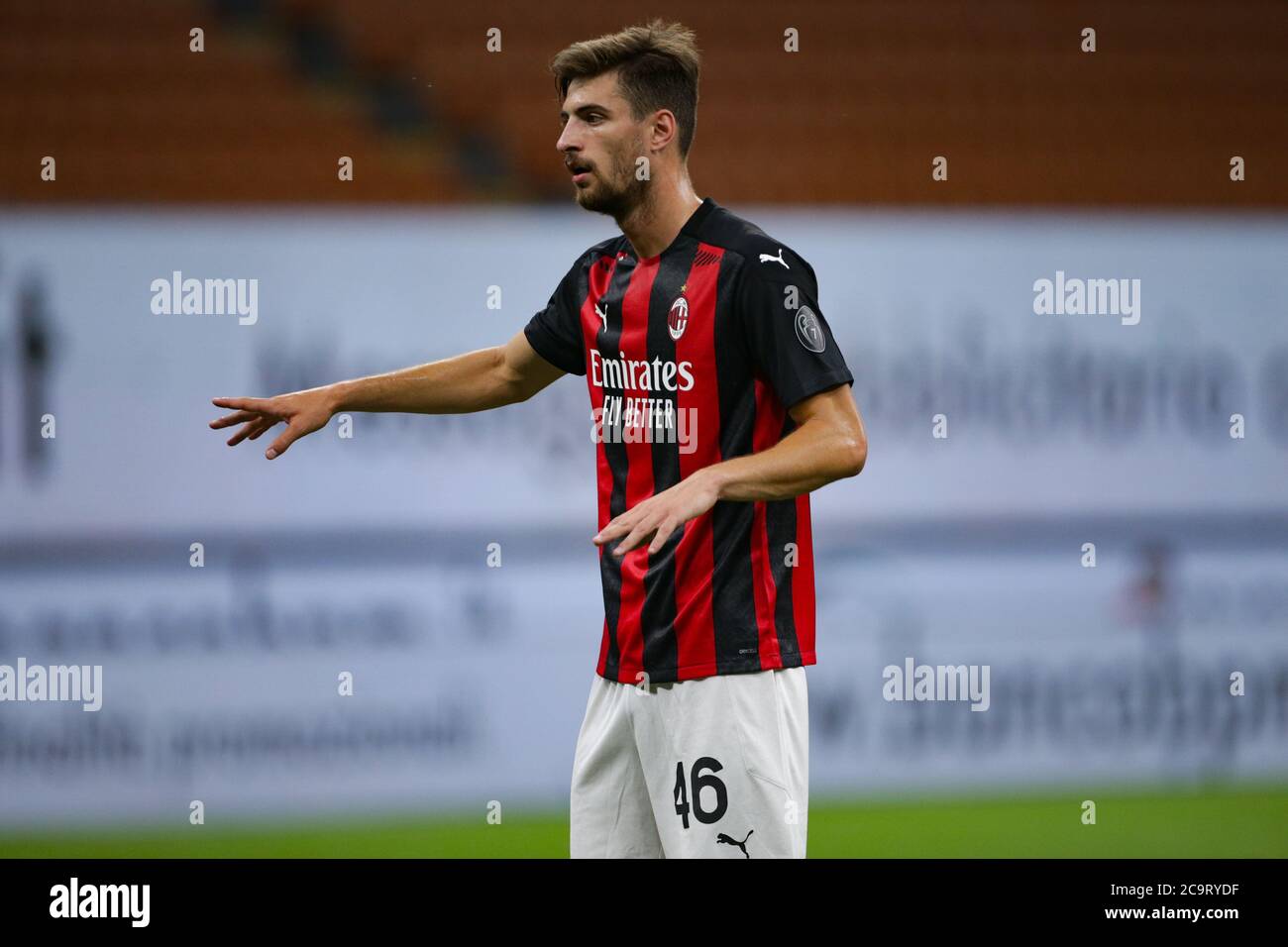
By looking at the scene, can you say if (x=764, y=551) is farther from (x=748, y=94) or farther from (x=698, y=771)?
(x=748, y=94)

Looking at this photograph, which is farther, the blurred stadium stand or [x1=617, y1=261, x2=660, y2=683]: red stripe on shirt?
the blurred stadium stand

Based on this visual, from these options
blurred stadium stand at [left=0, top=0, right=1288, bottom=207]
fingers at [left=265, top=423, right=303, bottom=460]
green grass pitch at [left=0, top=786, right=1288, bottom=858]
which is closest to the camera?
fingers at [left=265, top=423, right=303, bottom=460]

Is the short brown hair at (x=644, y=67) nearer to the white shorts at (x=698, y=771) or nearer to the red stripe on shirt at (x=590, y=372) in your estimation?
the red stripe on shirt at (x=590, y=372)

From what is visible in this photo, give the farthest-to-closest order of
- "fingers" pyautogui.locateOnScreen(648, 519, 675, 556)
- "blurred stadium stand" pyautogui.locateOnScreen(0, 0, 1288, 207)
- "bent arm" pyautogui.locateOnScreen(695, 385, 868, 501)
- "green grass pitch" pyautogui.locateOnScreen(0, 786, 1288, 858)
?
"blurred stadium stand" pyautogui.locateOnScreen(0, 0, 1288, 207)
"green grass pitch" pyautogui.locateOnScreen(0, 786, 1288, 858)
"bent arm" pyautogui.locateOnScreen(695, 385, 868, 501)
"fingers" pyautogui.locateOnScreen(648, 519, 675, 556)

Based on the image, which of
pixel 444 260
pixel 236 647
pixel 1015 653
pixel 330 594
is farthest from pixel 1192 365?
pixel 236 647

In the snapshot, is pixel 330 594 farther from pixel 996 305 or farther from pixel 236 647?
pixel 996 305

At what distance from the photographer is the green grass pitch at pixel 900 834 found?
4621 millimetres

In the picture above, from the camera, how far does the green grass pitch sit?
4621 millimetres

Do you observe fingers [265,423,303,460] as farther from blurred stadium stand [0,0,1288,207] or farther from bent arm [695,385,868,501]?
blurred stadium stand [0,0,1288,207]

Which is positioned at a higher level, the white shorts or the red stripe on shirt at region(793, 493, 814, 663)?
the red stripe on shirt at region(793, 493, 814, 663)

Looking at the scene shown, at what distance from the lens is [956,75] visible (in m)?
5.52

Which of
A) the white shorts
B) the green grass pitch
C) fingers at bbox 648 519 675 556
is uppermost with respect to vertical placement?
fingers at bbox 648 519 675 556

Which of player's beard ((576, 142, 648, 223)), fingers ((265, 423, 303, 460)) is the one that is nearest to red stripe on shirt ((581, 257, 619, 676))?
player's beard ((576, 142, 648, 223))

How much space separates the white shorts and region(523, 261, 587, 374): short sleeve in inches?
24.9
